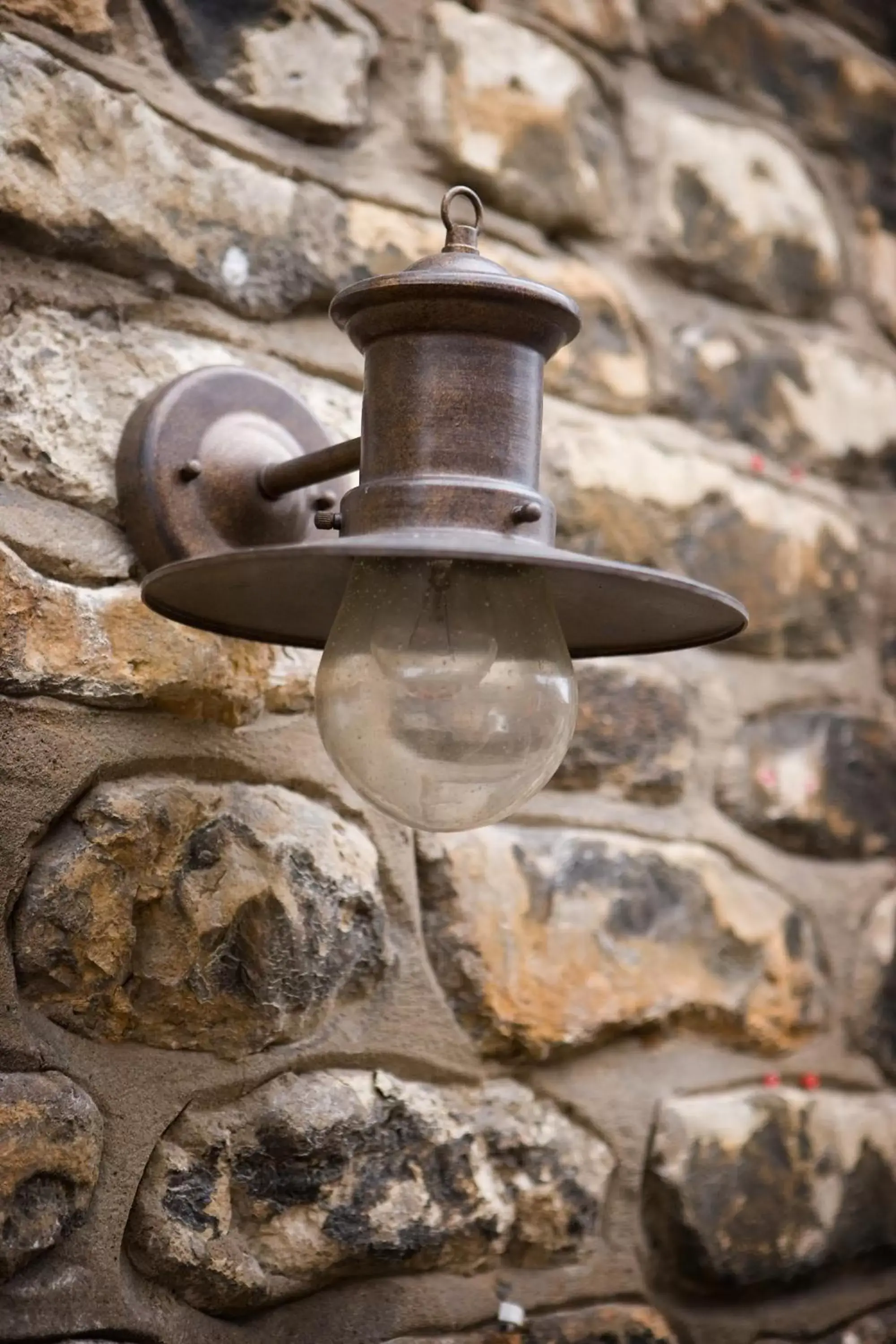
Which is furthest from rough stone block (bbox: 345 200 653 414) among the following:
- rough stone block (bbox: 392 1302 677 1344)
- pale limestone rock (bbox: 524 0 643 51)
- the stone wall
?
rough stone block (bbox: 392 1302 677 1344)

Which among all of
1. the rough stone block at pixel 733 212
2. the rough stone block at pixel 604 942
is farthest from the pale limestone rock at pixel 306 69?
the rough stone block at pixel 604 942

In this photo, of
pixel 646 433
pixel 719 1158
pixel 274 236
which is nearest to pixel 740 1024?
pixel 719 1158

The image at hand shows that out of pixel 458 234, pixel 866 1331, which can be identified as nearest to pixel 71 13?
pixel 458 234

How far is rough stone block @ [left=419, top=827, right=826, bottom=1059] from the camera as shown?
0.97m

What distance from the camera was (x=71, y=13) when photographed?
0.86 metres

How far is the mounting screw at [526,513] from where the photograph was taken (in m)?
0.65

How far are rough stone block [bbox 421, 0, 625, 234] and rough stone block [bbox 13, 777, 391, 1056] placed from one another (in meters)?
0.53

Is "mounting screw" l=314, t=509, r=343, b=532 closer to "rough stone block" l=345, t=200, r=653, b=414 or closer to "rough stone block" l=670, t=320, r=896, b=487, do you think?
"rough stone block" l=345, t=200, r=653, b=414

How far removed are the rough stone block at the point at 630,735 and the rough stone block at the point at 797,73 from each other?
1.85ft

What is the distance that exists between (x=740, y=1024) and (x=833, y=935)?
147 millimetres

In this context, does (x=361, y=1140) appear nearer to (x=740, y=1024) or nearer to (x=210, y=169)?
(x=740, y=1024)

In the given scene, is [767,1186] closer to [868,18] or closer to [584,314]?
[584,314]

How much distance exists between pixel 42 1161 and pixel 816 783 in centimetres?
73

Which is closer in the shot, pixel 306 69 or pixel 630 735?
pixel 306 69
